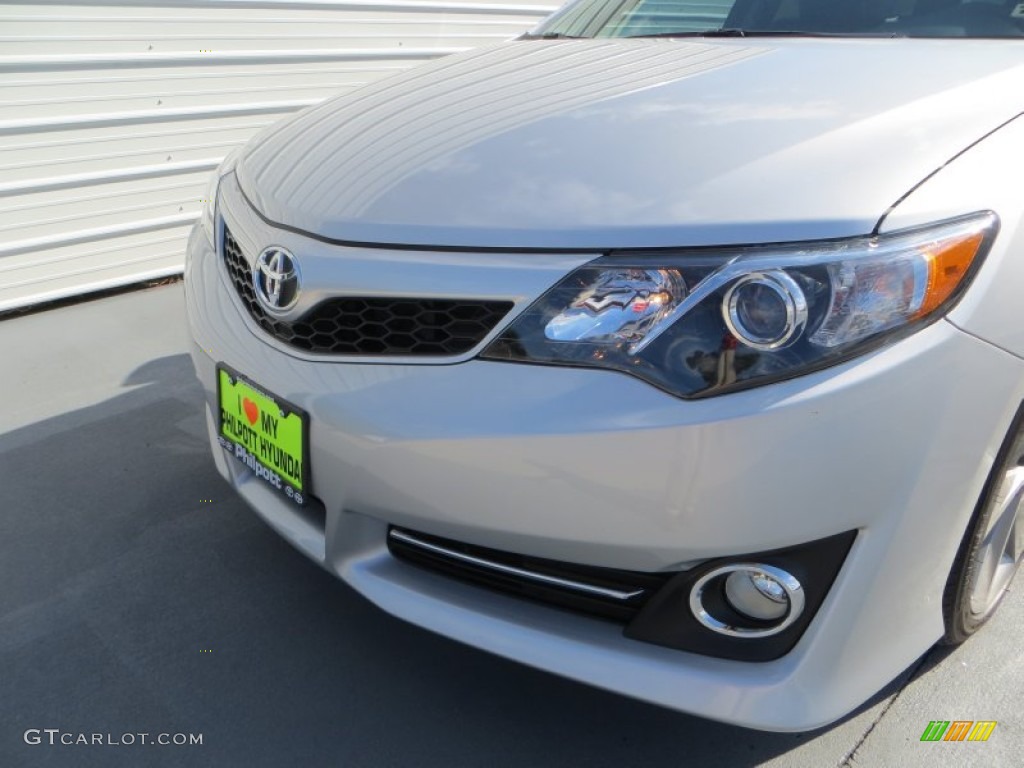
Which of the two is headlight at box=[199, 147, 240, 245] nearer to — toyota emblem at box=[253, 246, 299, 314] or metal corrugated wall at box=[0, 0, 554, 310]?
toyota emblem at box=[253, 246, 299, 314]

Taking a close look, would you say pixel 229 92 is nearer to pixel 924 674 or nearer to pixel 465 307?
pixel 465 307

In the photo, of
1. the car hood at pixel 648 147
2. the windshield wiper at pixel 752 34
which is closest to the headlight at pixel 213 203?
the car hood at pixel 648 147

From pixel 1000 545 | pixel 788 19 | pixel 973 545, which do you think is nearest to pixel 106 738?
pixel 973 545

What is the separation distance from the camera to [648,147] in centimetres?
164

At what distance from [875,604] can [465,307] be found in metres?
0.78

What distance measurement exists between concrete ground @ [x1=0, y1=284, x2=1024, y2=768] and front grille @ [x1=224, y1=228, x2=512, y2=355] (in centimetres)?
68

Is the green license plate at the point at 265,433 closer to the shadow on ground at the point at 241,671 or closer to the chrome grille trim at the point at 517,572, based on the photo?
the chrome grille trim at the point at 517,572

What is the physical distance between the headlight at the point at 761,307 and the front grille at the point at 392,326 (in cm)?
11

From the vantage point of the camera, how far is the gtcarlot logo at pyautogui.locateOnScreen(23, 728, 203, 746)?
175cm

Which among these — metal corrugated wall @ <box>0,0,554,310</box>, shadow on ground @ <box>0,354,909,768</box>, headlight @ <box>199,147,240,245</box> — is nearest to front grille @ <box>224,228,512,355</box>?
headlight @ <box>199,147,240,245</box>

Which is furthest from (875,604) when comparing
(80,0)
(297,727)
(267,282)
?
(80,0)

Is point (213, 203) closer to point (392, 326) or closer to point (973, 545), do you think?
point (392, 326)

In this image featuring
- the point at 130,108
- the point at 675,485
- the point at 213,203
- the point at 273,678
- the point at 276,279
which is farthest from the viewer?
the point at 130,108

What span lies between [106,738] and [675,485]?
1.16 m
